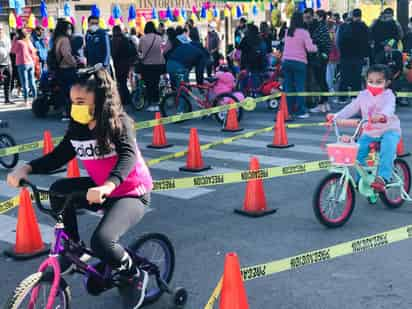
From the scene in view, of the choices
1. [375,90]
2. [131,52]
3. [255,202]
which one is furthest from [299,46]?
[255,202]

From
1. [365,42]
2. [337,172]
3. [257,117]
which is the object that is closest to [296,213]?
[337,172]

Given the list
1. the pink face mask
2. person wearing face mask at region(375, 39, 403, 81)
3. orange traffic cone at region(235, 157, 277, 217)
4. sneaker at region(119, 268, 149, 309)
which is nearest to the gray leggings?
sneaker at region(119, 268, 149, 309)

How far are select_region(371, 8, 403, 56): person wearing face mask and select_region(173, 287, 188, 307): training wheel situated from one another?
11.7 metres

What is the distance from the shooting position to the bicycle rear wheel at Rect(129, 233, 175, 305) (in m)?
4.50

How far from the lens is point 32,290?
11.9 feet

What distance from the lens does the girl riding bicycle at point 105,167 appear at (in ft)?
12.9

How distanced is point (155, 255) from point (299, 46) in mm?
8836

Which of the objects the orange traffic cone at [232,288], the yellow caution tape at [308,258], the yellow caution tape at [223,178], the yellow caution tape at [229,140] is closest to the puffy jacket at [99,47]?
the yellow caution tape at [229,140]

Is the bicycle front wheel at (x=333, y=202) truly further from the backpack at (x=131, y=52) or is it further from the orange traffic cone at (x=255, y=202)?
the backpack at (x=131, y=52)

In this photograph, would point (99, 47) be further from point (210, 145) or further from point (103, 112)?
point (103, 112)

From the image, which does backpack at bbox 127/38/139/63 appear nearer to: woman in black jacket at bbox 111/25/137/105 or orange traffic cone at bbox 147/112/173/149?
woman in black jacket at bbox 111/25/137/105

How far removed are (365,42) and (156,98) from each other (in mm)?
5130

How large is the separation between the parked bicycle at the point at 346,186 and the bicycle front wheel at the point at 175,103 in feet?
23.5

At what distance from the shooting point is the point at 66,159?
4266 mm
